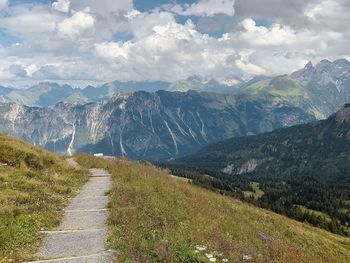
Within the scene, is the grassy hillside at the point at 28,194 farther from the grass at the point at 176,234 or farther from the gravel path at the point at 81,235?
the grass at the point at 176,234

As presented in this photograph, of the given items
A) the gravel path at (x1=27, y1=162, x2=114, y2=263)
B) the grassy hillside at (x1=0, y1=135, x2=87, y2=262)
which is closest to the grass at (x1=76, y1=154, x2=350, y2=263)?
the gravel path at (x1=27, y1=162, x2=114, y2=263)

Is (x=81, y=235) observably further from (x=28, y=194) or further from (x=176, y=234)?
(x=28, y=194)

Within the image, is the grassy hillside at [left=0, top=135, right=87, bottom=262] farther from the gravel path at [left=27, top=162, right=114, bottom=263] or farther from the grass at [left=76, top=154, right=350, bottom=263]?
Result: the grass at [left=76, top=154, right=350, bottom=263]

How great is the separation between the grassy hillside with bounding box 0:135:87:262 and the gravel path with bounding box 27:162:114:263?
0.63 metres

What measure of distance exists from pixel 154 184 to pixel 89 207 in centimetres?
759

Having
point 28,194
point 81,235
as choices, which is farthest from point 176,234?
point 28,194

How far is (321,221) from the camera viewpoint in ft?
538

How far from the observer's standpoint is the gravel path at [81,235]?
17.8m

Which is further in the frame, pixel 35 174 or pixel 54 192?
pixel 35 174

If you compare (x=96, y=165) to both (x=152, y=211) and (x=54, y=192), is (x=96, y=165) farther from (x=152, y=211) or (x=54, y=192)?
(x=152, y=211)

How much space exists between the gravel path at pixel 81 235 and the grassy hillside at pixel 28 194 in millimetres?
628

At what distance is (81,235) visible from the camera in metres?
21.1

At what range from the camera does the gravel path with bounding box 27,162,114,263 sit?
17766 millimetres

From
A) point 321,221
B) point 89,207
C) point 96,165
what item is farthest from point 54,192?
point 321,221
